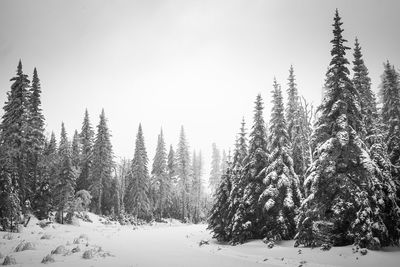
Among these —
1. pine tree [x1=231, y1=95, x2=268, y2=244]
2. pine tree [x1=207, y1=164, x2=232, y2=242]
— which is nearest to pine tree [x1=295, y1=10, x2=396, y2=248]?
pine tree [x1=231, y1=95, x2=268, y2=244]

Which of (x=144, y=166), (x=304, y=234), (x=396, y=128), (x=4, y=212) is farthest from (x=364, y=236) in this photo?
(x=144, y=166)

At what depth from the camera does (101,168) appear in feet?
148

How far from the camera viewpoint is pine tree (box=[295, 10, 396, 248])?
578 inches

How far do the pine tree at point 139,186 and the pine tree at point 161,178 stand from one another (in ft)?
8.32

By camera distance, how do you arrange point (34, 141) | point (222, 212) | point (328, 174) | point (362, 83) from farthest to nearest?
point (34, 141) → point (222, 212) → point (362, 83) → point (328, 174)

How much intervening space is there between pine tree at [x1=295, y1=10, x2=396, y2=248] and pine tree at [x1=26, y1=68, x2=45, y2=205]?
28.8 meters

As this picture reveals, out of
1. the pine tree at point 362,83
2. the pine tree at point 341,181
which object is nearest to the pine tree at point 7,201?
the pine tree at point 341,181

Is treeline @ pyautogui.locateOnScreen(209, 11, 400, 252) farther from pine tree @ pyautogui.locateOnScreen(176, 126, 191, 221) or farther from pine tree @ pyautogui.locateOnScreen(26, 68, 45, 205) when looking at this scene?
pine tree @ pyautogui.locateOnScreen(176, 126, 191, 221)

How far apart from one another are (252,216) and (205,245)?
4.77m

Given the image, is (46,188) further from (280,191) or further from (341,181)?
(341,181)

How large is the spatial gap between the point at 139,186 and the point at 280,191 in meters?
34.3

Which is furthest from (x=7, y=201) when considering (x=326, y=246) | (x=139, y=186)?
(x=139, y=186)

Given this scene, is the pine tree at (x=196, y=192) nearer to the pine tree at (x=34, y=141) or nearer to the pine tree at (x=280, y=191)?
the pine tree at (x=34, y=141)

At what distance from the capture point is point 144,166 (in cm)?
5106
